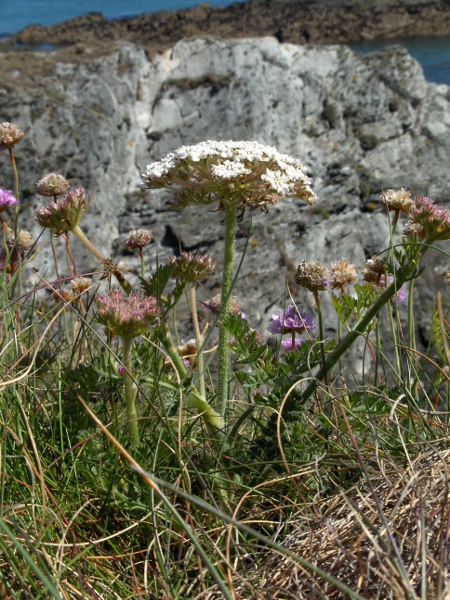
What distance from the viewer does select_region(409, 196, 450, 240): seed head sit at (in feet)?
3.47

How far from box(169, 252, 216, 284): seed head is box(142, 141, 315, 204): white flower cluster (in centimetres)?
16

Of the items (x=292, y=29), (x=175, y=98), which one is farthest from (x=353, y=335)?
(x=292, y=29)

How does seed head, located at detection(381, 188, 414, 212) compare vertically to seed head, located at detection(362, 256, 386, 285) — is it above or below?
above

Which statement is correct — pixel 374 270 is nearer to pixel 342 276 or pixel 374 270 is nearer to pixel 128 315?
pixel 342 276

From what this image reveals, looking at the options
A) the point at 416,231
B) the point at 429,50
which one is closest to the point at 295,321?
the point at 416,231

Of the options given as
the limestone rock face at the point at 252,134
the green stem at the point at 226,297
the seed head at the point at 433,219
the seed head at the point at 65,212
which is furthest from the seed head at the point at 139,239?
the limestone rock face at the point at 252,134

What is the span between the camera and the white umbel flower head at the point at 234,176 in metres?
1.14

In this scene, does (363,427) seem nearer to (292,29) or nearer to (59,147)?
(59,147)

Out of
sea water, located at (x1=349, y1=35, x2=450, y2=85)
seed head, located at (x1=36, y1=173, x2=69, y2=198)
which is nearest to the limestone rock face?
sea water, located at (x1=349, y1=35, x2=450, y2=85)

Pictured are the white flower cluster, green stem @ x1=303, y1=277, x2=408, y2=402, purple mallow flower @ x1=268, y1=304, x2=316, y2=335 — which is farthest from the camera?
purple mallow flower @ x1=268, y1=304, x2=316, y2=335

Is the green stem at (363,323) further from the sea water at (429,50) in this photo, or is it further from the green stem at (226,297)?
the sea water at (429,50)

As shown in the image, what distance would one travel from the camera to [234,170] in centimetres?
110

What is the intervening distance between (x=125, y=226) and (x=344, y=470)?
8.66 metres

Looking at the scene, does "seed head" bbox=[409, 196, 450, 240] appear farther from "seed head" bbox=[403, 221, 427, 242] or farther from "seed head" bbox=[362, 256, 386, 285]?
"seed head" bbox=[362, 256, 386, 285]
